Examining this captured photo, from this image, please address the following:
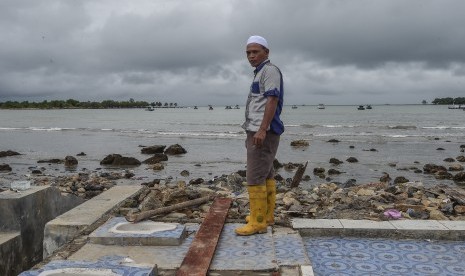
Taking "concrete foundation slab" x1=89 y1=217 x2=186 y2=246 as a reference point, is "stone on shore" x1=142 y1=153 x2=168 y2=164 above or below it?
below

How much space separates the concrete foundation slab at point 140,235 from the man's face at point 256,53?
194cm

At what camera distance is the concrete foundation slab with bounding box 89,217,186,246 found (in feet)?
13.7

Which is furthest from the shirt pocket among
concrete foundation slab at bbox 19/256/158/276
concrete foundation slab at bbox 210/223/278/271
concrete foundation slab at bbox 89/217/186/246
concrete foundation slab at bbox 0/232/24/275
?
concrete foundation slab at bbox 0/232/24/275

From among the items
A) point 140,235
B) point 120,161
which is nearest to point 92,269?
point 140,235

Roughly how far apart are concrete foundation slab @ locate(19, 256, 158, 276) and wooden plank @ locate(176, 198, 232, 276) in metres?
0.31

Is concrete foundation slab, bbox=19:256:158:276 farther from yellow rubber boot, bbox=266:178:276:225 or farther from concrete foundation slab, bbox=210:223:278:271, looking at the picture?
yellow rubber boot, bbox=266:178:276:225

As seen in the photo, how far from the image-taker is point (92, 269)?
10.4 ft

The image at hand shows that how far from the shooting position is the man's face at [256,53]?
446 cm

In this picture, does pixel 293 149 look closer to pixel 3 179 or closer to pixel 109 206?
pixel 3 179

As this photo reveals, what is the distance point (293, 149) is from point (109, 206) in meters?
21.4

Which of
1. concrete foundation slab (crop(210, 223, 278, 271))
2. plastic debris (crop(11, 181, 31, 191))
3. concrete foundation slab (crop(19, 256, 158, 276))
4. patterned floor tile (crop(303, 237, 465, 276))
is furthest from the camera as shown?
plastic debris (crop(11, 181, 31, 191))

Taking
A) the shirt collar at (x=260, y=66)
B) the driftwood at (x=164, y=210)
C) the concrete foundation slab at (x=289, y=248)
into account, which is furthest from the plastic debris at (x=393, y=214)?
the shirt collar at (x=260, y=66)

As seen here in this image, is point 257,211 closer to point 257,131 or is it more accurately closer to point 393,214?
A: point 257,131

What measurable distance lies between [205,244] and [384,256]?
1.73 m
